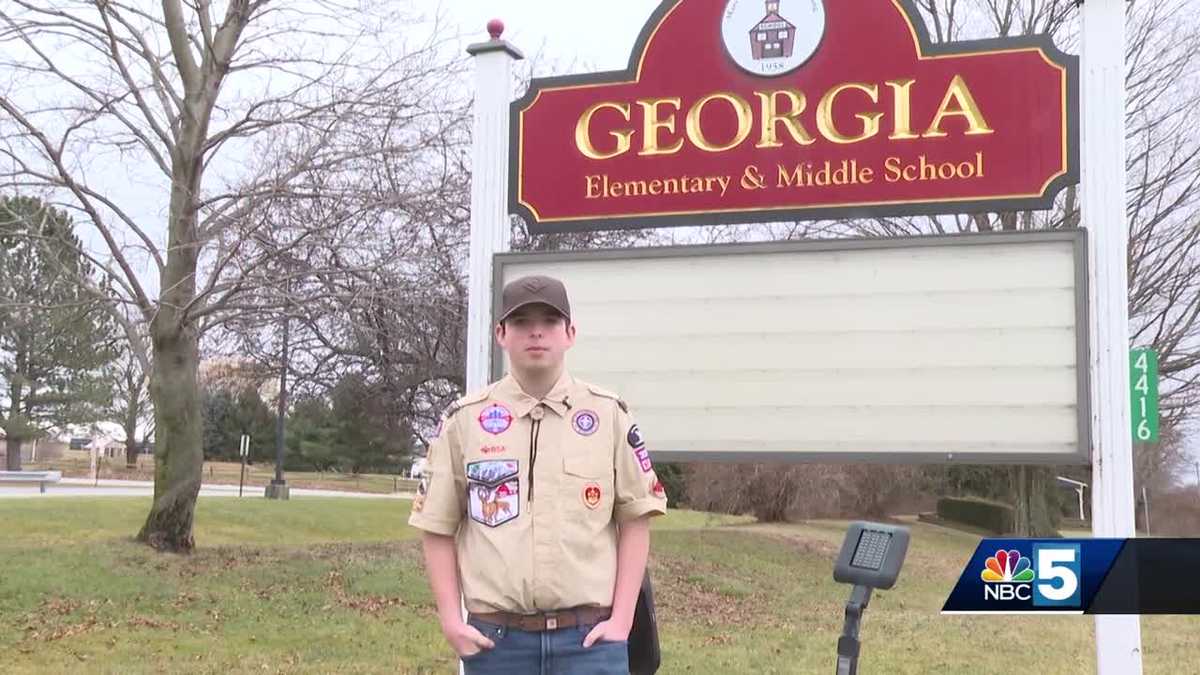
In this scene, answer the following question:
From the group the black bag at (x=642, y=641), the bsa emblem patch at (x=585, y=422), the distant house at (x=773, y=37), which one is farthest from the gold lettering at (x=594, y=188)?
the bsa emblem patch at (x=585, y=422)

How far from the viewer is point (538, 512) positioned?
3.04m

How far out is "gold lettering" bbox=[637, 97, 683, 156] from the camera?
19.6 ft

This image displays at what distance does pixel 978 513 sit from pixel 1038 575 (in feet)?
107

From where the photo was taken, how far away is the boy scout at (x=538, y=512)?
3020 millimetres

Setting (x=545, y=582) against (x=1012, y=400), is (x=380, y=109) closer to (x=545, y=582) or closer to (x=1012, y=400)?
(x=1012, y=400)

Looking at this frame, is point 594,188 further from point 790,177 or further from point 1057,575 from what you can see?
point 1057,575

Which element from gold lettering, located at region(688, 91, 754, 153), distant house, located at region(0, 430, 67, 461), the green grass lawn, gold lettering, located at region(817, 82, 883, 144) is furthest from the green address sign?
distant house, located at region(0, 430, 67, 461)

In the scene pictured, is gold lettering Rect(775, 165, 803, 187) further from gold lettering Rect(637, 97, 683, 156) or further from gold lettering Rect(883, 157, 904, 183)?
gold lettering Rect(637, 97, 683, 156)

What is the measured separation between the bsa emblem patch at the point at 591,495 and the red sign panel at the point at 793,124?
9.86 ft

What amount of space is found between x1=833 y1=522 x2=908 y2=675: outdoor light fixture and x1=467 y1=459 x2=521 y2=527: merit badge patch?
1080mm

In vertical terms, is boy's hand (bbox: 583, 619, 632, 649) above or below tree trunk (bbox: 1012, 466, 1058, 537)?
above

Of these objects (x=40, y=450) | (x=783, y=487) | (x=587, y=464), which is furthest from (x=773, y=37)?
(x=40, y=450)

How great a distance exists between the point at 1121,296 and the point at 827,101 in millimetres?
1694

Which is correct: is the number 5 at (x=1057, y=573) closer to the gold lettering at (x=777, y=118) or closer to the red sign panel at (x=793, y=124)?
the red sign panel at (x=793, y=124)
